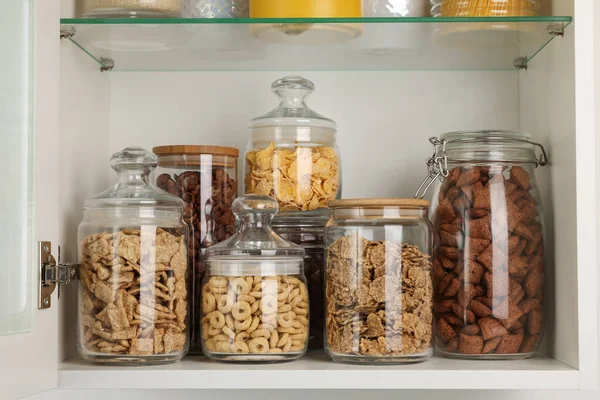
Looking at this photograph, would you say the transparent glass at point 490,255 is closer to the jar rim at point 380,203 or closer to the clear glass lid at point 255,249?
the jar rim at point 380,203

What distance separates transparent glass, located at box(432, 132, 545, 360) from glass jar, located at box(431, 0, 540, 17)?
0.43 feet

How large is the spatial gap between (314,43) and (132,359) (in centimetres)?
41

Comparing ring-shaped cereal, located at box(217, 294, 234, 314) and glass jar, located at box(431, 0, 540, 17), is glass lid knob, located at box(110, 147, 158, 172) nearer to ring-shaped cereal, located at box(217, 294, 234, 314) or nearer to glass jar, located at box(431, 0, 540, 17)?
ring-shaped cereal, located at box(217, 294, 234, 314)

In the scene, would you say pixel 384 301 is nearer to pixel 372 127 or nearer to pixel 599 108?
pixel 372 127

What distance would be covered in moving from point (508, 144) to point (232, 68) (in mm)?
371

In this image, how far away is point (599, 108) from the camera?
1062 mm

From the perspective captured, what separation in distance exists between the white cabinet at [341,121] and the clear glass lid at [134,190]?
56 mm

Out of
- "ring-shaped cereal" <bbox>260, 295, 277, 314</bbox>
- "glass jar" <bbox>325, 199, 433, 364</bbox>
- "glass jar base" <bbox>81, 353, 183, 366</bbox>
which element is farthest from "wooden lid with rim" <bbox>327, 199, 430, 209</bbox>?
"glass jar base" <bbox>81, 353, 183, 366</bbox>

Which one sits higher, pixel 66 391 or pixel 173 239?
pixel 173 239

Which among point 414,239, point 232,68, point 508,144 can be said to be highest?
point 232,68

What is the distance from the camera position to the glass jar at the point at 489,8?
33.9 inches

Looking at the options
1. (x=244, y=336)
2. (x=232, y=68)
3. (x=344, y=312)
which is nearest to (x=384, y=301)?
(x=344, y=312)

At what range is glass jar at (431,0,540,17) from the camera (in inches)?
33.9

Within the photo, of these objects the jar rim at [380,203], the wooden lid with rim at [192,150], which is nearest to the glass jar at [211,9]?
the wooden lid with rim at [192,150]
